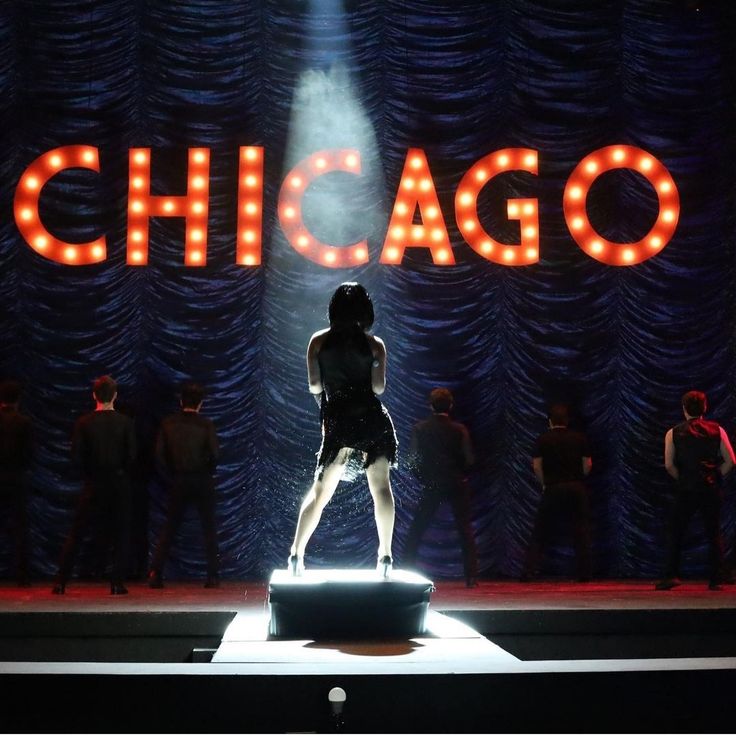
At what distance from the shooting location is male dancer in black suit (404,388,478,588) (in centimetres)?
896

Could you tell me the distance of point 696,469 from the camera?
8656mm

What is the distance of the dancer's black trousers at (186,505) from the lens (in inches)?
340

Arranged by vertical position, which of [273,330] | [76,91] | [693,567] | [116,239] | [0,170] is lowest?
[693,567]

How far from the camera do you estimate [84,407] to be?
1012 cm

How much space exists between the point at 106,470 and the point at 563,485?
12.6ft

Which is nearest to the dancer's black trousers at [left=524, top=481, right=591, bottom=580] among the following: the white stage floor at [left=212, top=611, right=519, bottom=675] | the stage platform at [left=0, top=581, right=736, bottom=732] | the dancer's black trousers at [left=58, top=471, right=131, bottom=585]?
the white stage floor at [left=212, top=611, right=519, bottom=675]

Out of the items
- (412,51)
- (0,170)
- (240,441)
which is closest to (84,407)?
(240,441)

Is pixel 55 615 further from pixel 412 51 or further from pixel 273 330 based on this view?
pixel 412 51

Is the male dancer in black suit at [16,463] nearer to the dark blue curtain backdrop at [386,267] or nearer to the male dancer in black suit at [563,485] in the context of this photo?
the dark blue curtain backdrop at [386,267]

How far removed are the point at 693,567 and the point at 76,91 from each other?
749 centimetres

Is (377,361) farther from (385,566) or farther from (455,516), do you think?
(455,516)

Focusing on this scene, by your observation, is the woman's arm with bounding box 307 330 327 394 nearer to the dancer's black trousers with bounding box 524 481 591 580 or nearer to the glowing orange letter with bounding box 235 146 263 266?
the dancer's black trousers with bounding box 524 481 591 580

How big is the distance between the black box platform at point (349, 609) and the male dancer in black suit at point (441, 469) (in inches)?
128

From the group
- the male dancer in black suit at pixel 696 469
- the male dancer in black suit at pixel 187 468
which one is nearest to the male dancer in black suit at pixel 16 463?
the male dancer in black suit at pixel 187 468
